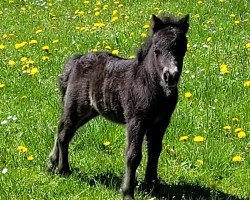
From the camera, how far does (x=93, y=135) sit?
639 centimetres

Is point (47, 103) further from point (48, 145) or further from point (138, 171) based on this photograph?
point (138, 171)

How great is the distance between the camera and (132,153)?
5.20 meters

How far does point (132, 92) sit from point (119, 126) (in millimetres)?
1400

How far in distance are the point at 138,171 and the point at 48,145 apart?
114 cm

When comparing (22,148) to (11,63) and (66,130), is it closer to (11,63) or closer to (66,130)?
(66,130)

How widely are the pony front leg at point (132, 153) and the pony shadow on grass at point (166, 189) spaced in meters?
0.18

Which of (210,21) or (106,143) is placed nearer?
(106,143)

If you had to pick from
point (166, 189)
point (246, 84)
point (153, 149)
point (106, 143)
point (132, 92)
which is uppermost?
point (132, 92)

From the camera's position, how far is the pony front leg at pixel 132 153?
5.13 metres

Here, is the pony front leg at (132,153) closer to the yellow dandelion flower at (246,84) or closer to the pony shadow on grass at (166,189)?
the pony shadow on grass at (166,189)

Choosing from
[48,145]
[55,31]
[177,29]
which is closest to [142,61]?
[177,29]

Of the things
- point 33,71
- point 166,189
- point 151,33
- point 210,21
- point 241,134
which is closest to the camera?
point 151,33

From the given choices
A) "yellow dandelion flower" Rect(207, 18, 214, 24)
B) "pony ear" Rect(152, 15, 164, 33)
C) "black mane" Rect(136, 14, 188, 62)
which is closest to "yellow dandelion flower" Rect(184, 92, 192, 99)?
"black mane" Rect(136, 14, 188, 62)

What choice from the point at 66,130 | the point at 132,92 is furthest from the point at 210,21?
the point at 132,92
